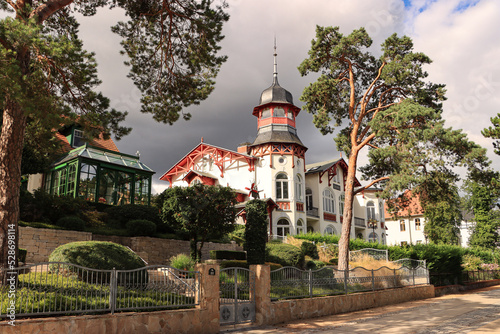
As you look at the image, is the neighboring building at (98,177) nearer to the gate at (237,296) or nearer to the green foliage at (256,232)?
the green foliage at (256,232)

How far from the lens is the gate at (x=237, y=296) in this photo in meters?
10.2

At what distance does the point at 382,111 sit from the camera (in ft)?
58.3

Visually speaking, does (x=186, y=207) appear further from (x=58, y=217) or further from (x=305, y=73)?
(x=305, y=73)

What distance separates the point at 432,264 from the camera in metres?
21.2

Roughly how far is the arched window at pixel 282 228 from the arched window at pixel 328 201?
625cm

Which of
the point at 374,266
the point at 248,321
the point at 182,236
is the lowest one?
the point at 248,321

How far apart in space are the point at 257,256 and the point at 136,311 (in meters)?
9.41

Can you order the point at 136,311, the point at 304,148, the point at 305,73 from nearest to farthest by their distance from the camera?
the point at 136,311, the point at 305,73, the point at 304,148

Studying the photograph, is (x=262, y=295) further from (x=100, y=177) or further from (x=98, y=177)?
(x=100, y=177)

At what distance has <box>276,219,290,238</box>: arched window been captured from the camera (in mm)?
34531

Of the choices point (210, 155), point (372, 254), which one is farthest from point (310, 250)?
point (210, 155)

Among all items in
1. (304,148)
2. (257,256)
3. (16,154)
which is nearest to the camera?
(16,154)

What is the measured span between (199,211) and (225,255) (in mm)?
3263

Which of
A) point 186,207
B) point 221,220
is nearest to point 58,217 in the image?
point 186,207
